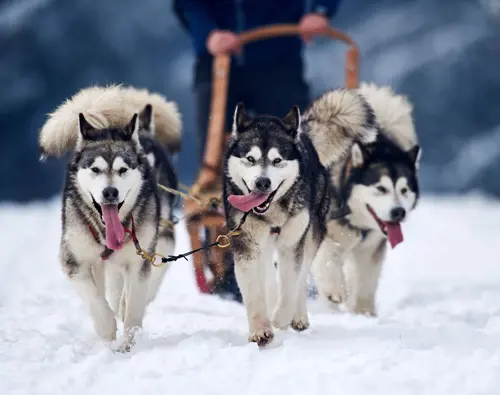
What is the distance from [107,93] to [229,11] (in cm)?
183

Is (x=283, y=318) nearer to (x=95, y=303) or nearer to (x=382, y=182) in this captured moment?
(x=95, y=303)

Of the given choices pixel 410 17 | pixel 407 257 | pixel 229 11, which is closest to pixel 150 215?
pixel 229 11

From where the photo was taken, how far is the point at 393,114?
11.4 feet

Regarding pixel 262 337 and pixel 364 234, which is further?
pixel 364 234

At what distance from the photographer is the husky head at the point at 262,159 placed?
2.35 metres

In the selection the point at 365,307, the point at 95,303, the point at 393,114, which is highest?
the point at 393,114

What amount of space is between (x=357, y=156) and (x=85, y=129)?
1.34 metres

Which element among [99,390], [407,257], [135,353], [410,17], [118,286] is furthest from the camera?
[410,17]

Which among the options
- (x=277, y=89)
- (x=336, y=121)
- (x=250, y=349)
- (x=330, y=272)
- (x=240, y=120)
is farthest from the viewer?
(x=277, y=89)

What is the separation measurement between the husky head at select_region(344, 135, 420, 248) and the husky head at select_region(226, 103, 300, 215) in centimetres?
83

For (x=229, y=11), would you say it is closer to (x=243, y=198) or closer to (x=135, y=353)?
(x=243, y=198)

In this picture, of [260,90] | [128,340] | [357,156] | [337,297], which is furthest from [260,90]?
[128,340]

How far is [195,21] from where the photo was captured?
419 centimetres

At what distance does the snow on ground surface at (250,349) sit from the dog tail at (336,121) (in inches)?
29.7
